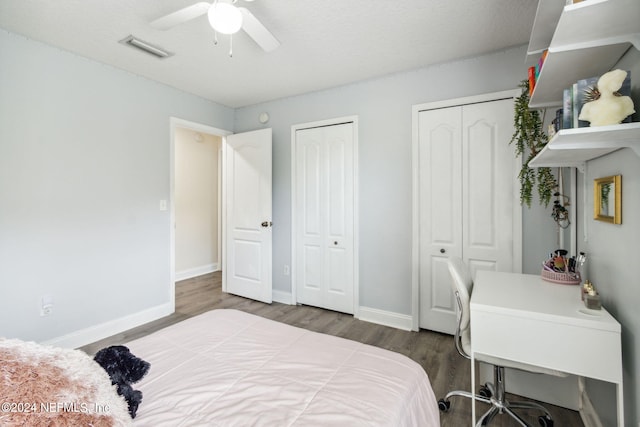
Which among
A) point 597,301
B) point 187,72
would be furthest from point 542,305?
point 187,72

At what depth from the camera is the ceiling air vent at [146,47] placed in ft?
7.76

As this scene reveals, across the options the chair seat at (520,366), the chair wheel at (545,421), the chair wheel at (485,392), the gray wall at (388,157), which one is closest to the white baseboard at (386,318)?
the gray wall at (388,157)

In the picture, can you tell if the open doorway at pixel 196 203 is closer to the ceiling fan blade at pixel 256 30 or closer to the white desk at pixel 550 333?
the ceiling fan blade at pixel 256 30

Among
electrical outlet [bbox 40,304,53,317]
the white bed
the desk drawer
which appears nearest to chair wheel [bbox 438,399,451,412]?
the desk drawer

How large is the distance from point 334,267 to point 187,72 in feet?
8.33

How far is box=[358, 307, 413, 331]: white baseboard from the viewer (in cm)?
297

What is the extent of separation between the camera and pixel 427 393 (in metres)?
1.22

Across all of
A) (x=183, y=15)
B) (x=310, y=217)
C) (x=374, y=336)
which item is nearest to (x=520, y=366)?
(x=374, y=336)

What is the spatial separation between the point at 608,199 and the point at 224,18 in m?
2.05

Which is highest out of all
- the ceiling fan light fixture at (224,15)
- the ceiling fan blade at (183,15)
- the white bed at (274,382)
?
the ceiling fan blade at (183,15)

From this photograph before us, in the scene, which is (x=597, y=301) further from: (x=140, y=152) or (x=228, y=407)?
(x=140, y=152)

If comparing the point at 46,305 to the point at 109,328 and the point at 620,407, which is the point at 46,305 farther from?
the point at 620,407

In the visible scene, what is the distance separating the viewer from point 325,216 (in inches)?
135

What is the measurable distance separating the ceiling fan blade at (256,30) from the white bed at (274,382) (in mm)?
1692
